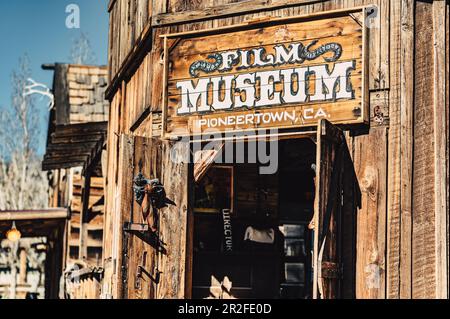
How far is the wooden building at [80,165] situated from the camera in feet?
56.0

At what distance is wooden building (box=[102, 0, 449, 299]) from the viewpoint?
988 cm

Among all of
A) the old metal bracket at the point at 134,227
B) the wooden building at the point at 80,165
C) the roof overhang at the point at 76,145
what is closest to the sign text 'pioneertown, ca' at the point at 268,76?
the old metal bracket at the point at 134,227

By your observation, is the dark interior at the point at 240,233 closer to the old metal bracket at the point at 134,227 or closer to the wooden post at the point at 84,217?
the old metal bracket at the point at 134,227

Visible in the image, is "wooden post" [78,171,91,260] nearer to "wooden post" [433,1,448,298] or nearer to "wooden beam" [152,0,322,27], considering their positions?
"wooden beam" [152,0,322,27]

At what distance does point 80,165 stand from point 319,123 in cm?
1041

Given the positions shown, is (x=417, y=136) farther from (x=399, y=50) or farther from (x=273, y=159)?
(x=273, y=159)

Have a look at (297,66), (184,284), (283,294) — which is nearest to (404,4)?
(297,66)

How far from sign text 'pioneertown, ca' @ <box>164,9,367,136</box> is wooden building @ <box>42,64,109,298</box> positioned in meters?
4.25

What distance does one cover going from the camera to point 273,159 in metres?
14.8

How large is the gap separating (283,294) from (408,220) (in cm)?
606

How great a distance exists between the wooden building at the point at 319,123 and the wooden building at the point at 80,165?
3.64m

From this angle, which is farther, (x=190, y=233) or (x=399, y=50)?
(x=190, y=233)

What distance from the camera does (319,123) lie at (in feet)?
32.4

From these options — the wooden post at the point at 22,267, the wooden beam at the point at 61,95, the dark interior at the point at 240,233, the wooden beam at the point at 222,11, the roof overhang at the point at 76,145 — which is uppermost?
the wooden beam at the point at 61,95
